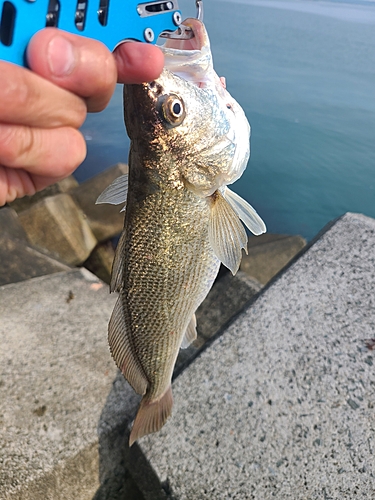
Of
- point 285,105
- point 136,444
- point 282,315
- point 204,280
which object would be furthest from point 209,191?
point 285,105

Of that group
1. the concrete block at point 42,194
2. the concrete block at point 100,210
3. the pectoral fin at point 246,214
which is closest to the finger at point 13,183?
the pectoral fin at point 246,214

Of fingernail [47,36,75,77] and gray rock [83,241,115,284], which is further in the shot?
gray rock [83,241,115,284]

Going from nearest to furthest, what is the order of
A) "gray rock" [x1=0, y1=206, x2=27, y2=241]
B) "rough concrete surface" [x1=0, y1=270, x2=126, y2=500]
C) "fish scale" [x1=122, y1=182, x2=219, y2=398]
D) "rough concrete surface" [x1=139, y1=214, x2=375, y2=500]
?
"fish scale" [x1=122, y1=182, x2=219, y2=398] < "rough concrete surface" [x1=139, y1=214, x2=375, y2=500] < "rough concrete surface" [x1=0, y1=270, x2=126, y2=500] < "gray rock" [x1=0, y1=206, x2=27, y2=241]

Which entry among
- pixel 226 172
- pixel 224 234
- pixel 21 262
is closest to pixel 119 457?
pixel 224 234

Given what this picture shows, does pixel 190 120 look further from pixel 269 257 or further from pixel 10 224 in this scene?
pixel 269 257

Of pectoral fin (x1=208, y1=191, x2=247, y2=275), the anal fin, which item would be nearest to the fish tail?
the anal fin

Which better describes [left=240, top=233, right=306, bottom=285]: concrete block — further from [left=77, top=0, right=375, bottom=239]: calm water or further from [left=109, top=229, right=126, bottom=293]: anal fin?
[left=109, top=229, right=126, bottom=293]: anal fin
